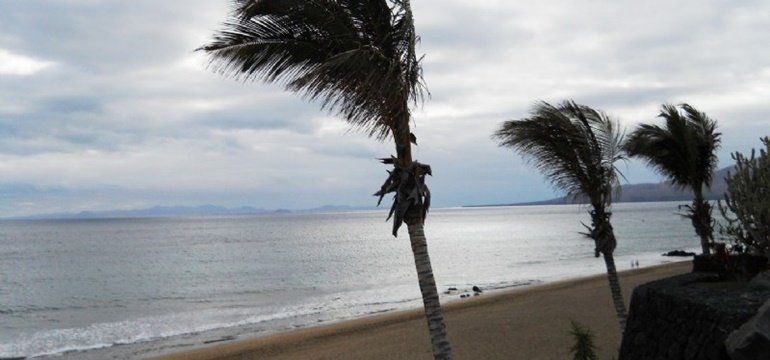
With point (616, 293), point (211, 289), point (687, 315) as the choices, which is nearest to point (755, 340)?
point (687, 315)

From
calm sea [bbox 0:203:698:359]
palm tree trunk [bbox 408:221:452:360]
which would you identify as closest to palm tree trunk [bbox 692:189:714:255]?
palm tree trunk [bbox 408:221:452:360]

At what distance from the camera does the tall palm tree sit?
39.2 feet

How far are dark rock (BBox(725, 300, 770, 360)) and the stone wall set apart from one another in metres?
0.71

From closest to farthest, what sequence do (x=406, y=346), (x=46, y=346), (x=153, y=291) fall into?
(x=406, y=346) → (x=46, y=346) → (x=153, y=291)

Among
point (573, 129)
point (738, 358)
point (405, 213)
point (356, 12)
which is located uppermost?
point (356, 12)

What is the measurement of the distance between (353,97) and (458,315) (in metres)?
16.8

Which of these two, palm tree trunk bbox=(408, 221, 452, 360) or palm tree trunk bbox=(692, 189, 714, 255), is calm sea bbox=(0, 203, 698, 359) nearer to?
palm tree trunk bbox=(692, 189, 714, 255)

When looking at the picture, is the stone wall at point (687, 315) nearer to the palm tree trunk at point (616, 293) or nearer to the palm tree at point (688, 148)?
the palm tree trunk at point (616, 293)

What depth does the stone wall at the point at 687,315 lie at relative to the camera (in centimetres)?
634

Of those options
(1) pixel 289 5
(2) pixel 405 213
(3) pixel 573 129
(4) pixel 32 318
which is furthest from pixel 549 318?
(4) pixel 32 318

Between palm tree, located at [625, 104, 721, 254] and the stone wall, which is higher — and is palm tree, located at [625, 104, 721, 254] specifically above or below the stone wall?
above

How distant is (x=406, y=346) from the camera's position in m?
17.4

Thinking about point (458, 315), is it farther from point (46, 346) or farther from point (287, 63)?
point (287, 63)

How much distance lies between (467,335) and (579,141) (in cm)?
841
